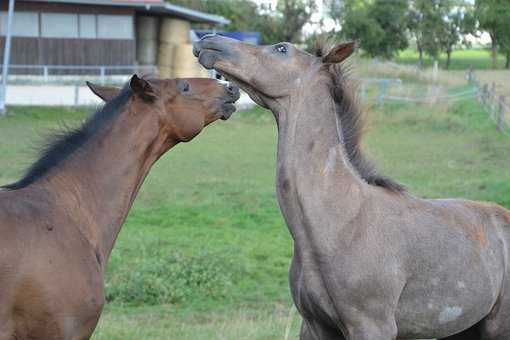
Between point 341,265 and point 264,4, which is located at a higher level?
point 341,265

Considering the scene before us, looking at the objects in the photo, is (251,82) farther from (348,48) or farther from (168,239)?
(168,239)

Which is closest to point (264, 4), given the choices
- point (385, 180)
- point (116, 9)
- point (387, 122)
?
point (116, 9)

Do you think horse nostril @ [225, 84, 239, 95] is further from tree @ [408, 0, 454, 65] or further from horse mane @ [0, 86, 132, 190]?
tree @ [408, 0, 454, 65]

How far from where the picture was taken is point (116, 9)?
35.9 meters

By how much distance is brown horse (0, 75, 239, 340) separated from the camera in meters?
4.73

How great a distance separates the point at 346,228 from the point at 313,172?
0.34 m

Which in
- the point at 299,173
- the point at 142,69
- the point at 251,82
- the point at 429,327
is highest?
the point at 251,82

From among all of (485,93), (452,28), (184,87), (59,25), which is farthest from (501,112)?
(184,87)

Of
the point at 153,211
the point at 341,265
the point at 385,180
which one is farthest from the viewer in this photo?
the point at 153,211

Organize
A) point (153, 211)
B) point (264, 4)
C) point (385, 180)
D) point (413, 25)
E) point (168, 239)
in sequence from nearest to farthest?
point (385, 180), point (168, 239), point (153, 211), point (413, 25), point (264, 4)

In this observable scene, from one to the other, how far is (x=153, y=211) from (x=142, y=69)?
21.2 metres

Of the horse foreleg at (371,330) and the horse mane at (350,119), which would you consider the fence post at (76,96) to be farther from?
the horse foreleg at (371,330)

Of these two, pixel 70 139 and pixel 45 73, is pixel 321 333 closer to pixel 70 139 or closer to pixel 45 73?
pixel 70 139

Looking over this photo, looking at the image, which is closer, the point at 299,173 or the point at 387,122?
the point at 299,173
